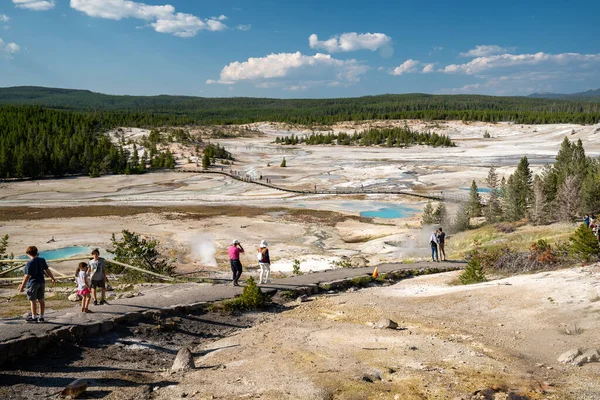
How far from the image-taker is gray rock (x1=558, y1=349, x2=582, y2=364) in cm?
912

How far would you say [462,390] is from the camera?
315 inches

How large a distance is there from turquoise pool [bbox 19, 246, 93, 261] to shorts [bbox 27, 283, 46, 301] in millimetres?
20589

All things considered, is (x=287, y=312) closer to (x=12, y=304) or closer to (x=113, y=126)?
(x=12, y=304)

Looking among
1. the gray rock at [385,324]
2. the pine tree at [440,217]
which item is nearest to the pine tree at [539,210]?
the pine tree at [440,217]

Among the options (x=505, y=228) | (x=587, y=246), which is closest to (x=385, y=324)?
(x=587, y=246)

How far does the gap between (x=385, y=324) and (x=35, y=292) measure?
8.35 meters

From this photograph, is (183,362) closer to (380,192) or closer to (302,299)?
(302,299)

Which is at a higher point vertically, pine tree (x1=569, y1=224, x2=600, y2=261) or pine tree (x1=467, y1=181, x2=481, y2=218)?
pine tree (x1=569, y1=224, x2=600, y2=261)

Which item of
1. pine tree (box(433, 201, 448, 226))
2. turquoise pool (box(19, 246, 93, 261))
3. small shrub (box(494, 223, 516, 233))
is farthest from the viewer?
pine tree (box(433, 201, 448, 226))

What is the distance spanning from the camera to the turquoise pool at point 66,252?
29845 millimetres

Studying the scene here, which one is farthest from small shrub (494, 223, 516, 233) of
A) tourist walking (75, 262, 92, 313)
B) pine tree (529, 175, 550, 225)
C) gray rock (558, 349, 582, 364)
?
tourist walking (75, 262, 92, 313)

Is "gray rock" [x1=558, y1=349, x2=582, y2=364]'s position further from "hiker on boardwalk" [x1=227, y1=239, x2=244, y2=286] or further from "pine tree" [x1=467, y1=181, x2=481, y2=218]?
"pine tree" [x1=467, y1=181, x2=481, y2=218]

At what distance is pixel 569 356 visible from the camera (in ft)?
30.1

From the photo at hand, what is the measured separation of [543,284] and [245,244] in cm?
2171
